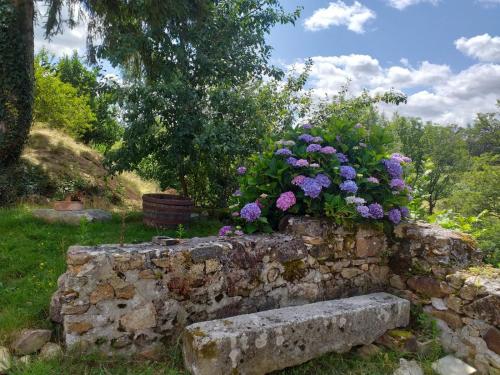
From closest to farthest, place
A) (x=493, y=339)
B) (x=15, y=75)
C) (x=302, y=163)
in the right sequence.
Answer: (x=493, y=339)
(x=302, y=163)
(x=15, y=75)

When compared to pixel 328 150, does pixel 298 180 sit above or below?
below

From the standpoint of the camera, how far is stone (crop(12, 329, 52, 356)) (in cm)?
251

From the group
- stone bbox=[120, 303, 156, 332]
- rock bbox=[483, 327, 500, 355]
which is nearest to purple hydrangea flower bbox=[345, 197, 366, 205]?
rock bbox=[483, 327, 500, 355]

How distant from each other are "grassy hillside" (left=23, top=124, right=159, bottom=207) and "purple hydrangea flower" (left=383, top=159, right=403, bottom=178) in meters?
8.03

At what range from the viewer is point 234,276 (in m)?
2.85

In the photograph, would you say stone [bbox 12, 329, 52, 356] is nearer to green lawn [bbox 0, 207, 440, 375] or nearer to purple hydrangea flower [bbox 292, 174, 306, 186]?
green lawn [bbox 0, 207, 440, 375]

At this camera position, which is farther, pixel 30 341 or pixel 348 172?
pixel 348 172

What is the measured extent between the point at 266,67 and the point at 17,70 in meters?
5.85

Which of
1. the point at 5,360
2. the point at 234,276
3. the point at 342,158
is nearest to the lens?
the point at 5,360

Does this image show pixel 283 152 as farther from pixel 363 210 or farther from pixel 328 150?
pixel 363 210

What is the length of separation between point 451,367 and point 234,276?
1.74m

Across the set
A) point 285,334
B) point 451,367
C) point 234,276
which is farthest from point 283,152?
point 451,367

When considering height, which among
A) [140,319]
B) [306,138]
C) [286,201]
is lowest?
[140,319]

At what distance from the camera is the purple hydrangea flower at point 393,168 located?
3.48 m
